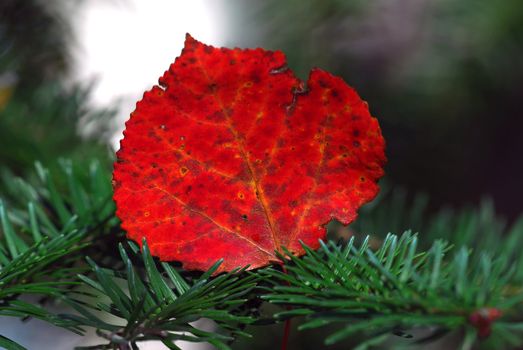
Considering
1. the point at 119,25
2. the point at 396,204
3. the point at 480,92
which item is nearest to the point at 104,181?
the point at 396,204

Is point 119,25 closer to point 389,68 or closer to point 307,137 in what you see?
point 389,68

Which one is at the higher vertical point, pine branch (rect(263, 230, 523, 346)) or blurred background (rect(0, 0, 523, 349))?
blurred background (rect(0, 0, 523, 349))

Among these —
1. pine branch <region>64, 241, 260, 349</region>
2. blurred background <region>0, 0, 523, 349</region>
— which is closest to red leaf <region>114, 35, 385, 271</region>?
pine branch <region>64, 241, 260, 349</region>

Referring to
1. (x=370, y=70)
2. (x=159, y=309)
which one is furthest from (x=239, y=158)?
(x=370, y=70)

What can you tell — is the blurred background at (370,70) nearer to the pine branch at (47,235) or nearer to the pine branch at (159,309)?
the pine branch at (47,235)

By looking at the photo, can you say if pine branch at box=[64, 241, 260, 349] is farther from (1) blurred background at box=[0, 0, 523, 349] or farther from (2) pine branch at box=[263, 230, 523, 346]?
(1) blurred background at box=[0, 0, 523, 349]

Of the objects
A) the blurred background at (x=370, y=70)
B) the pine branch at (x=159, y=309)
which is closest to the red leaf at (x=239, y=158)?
the pine branch at (x=159, y=309)

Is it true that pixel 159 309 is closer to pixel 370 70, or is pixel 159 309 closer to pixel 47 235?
pixel 47 235
